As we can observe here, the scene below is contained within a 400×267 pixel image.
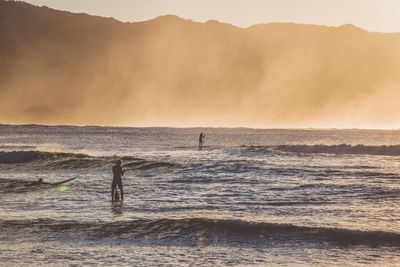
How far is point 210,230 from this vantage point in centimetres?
1538

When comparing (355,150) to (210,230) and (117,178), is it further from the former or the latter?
(210,230)

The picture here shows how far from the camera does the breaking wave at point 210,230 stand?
14320mm

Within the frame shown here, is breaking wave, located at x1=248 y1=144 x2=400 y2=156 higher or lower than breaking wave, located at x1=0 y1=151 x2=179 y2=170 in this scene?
higher

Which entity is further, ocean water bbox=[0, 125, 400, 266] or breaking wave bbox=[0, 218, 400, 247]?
breaking wave bbox=[0, 218, 400, 247]

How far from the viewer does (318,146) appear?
60469 mm

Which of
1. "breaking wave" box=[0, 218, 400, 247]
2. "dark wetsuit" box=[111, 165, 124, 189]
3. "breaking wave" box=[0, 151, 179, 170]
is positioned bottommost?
"breaking wave" box=[0, 218, 400, 247]

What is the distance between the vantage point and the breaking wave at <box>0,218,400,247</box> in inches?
564

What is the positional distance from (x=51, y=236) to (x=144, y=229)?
292 centimetres

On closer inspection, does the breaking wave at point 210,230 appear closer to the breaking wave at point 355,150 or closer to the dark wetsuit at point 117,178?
the dark wetsuit at point 117,178

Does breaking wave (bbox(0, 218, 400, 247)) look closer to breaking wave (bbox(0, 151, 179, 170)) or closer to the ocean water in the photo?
the ocean water

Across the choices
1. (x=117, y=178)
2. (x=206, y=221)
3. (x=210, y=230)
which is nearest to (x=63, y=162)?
(x=117, y=178)

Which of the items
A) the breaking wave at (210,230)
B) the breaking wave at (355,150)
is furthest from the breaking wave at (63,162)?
the breaking wave at (355,150)

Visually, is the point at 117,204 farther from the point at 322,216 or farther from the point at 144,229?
the point at 322,216

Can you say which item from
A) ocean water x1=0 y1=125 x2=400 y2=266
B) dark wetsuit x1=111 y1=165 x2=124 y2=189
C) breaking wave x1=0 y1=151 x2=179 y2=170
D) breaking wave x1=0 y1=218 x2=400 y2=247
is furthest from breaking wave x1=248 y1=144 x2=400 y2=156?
breaking wave x1=0 y1=218 x2=400 y2=247
